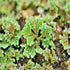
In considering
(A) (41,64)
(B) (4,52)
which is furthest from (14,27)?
(A) (41,64)

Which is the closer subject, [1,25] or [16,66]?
[16,66]

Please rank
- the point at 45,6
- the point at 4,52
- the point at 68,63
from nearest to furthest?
the point at 68,63 < the point at 4,52 < the point at 45,6

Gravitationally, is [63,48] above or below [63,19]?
below

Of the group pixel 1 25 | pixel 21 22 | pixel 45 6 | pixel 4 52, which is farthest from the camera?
pixel 45 6

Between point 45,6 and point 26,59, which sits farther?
point 45,6

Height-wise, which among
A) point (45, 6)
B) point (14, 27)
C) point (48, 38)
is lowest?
point (48, 38)

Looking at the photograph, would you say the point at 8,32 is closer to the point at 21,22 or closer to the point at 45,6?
the point at 21,22

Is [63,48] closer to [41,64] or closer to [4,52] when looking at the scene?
[41,64]

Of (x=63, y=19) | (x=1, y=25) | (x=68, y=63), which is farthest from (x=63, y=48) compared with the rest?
(x=1, y=25)

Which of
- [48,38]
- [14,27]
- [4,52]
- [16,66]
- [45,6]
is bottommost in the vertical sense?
[16,66]
